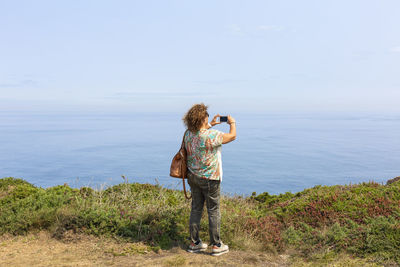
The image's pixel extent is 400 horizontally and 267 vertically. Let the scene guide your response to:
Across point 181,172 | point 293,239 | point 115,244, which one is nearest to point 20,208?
point 115,244

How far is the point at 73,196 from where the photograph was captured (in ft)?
29.2

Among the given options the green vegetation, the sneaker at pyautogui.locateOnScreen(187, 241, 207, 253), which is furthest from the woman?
the green vegetation

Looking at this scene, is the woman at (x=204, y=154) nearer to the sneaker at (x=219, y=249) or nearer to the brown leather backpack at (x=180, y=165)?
the brown leather backpack at (x=180, y=165)

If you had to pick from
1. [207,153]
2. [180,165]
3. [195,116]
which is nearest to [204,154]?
[207,153]

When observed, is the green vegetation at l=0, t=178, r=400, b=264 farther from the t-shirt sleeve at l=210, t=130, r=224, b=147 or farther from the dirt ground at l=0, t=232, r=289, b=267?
the t-shirt sleeve at l=210, t=130, r=224, b=147

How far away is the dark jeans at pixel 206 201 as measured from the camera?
6.05 m

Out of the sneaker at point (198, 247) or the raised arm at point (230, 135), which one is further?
the sneaker at point (198, 247)

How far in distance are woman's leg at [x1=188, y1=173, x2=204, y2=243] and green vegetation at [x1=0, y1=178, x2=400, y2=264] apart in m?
0.75

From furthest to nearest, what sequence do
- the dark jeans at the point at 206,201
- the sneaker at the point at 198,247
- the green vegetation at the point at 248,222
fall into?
1. the green vegetation at the point at 248,222
2. the sneaker at the point at 198,247
3. the dark jeans at the point at 206,201

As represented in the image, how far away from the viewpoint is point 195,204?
21.0 feet

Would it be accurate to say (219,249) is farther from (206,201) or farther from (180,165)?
(180,165)

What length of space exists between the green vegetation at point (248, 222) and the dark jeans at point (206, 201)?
813 mm

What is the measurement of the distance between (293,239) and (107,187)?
18.4 feet

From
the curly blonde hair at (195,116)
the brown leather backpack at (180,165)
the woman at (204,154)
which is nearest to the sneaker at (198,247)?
the woman at (204,154)
